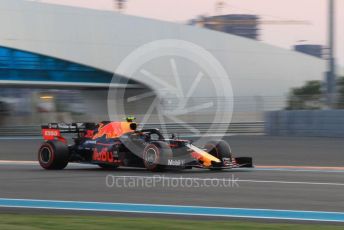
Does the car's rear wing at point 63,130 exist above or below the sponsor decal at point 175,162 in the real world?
above

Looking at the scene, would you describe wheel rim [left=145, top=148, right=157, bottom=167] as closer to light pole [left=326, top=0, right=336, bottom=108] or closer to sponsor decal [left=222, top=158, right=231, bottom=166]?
sponsor decal [left=222, top=158, right=231, bottom=166]

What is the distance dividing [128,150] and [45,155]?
6.13 ft

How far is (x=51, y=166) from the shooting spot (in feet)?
44.6

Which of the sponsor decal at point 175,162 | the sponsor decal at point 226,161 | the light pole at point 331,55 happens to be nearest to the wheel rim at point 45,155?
the sponsor decal at point 175,162

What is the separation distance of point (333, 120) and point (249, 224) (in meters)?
16.3

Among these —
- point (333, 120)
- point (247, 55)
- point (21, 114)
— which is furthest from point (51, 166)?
point (247, 55)

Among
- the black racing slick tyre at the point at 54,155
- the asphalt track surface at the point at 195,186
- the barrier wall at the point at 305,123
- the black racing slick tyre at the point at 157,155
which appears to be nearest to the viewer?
the asphalt track surface at the point at 195,186

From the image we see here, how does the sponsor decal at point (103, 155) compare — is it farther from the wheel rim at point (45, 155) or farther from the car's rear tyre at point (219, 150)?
the car's rear tyre at point (219, 150)

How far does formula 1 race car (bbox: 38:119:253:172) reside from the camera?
12.3 meters

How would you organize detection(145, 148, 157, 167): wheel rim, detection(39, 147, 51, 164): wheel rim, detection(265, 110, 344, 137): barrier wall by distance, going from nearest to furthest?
detection(145, 148, 157, 167): wheel rim < detection(39, 147, 51, 164): wheel rim < detection(265, 110, 344, 137): barrier wall

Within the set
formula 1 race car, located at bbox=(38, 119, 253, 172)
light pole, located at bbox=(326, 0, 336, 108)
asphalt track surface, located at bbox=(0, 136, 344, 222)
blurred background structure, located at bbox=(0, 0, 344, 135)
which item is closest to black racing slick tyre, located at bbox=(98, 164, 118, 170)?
formula 1 race car, located at bbox=(38, 119, 253, 172)

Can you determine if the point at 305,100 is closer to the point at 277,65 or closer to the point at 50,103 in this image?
the point at 50,103

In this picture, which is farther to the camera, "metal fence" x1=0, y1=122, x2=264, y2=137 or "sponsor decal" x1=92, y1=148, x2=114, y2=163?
"metal fence" x1=0, y1=122, x2=264, y2=137

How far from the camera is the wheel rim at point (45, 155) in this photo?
13.6m
